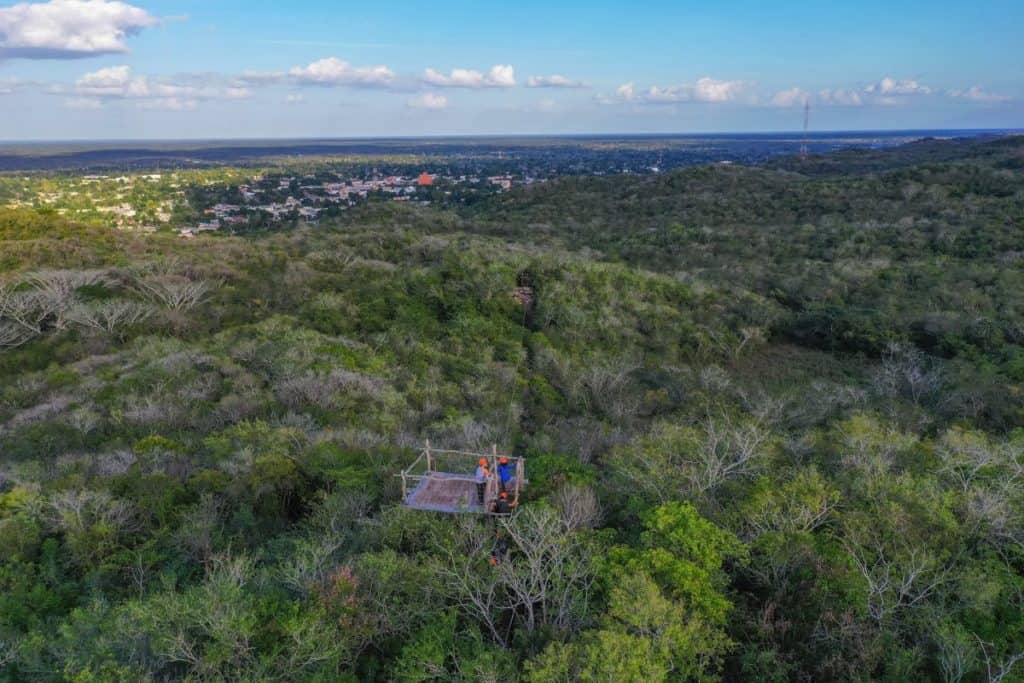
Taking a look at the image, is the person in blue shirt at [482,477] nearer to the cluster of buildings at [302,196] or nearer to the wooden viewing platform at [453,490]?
the wooden viewing platform at [453,490]

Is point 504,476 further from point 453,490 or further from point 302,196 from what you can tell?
point 302,196

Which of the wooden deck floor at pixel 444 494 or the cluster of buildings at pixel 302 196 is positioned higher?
the cluster of buildings at pixel 302 196

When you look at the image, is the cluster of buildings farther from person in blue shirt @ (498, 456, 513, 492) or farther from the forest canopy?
person in blue shirt @ (498, 456, 513, 492)

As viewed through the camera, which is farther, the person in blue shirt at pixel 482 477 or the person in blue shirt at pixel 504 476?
the person in blue shirt at pixel 504 476

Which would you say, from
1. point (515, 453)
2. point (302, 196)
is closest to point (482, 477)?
point (515, 453)

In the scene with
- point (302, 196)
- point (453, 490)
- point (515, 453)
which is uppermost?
point (302, 196)

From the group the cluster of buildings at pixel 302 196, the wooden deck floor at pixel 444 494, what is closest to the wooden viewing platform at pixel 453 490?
the wooden deck floor at pixel 444 494

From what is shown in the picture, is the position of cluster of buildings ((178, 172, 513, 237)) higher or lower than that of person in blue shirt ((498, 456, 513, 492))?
higher

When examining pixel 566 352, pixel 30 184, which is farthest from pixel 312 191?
pixel 566 352

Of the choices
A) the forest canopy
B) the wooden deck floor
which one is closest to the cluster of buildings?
the forest canopy

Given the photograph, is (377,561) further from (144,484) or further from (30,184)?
(30,184)
